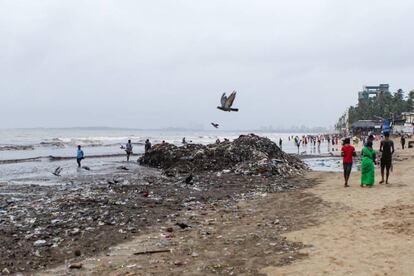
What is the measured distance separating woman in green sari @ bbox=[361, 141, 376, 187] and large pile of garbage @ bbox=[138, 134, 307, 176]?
6.86m

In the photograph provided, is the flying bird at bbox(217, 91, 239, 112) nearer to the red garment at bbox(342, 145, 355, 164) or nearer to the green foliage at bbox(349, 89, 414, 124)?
the red garment at bbox(342, 145, 355, 164)

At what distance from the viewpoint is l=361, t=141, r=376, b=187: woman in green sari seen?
46.4 ft

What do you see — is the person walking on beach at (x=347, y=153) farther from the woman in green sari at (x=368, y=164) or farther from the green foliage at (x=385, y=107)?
the green foliage at (x=385, y=107)

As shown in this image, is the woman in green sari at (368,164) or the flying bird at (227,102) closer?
the flying bird at (227,102)

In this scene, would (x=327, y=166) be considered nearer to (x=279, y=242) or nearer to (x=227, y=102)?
(x=227, y=102)

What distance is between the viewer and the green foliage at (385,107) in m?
97.2

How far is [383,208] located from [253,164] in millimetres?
12328

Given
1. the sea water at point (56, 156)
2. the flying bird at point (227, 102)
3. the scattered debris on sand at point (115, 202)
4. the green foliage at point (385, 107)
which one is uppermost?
the green foliage at point (385, 107)

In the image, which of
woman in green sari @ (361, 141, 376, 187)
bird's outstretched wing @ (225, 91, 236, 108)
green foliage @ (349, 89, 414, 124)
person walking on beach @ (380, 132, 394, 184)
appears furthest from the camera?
green foliage @ (349, 89, 414, 124)

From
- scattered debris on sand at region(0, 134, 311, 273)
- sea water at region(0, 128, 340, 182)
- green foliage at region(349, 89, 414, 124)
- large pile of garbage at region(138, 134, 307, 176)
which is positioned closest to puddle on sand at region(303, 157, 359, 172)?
sea water at region(0, 128, 340, 182)

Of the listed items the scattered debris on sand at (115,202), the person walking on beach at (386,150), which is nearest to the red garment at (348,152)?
the person walking on beach at (386,150)

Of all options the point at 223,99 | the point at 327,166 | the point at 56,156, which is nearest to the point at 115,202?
the point at 223,99

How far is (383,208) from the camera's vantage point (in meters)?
10.4

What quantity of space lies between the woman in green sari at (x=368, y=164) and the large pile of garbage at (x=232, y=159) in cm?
686
